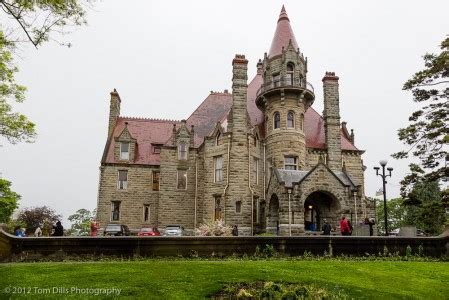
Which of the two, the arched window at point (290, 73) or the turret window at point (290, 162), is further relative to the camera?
the arched window at point (290, 73)

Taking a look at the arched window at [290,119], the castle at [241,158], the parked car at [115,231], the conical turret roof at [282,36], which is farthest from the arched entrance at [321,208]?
the parked car at [115,231]

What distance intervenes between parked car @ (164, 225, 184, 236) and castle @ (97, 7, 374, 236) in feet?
2.59

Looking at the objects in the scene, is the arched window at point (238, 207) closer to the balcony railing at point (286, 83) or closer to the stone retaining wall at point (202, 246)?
the balcony railing at point (286, 83)

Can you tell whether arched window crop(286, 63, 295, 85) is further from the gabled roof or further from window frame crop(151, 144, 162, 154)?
window frame crop(151, 144, 162, 154)

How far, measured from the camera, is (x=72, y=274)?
985 centimetres

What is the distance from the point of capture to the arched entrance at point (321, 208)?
27559 millimetres

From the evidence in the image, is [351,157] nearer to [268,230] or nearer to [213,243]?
[268,230]

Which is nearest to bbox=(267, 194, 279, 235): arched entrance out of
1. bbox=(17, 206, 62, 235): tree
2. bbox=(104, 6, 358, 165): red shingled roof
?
bbox=(104, 6, 358, 165): red shingled roof

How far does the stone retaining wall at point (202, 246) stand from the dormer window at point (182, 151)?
66.7ft

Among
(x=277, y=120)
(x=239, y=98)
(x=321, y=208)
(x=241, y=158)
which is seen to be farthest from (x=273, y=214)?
(x=239, y=98)

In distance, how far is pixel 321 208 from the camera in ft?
94.2

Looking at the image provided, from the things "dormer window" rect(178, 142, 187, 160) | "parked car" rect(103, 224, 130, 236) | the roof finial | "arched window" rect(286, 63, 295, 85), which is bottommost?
"parked car" rect(103, 224, 130, 236)

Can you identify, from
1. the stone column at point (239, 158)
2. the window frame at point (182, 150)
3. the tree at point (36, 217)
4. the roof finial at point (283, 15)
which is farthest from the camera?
the tree at point (36, 217)

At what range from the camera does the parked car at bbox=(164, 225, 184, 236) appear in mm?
30241
